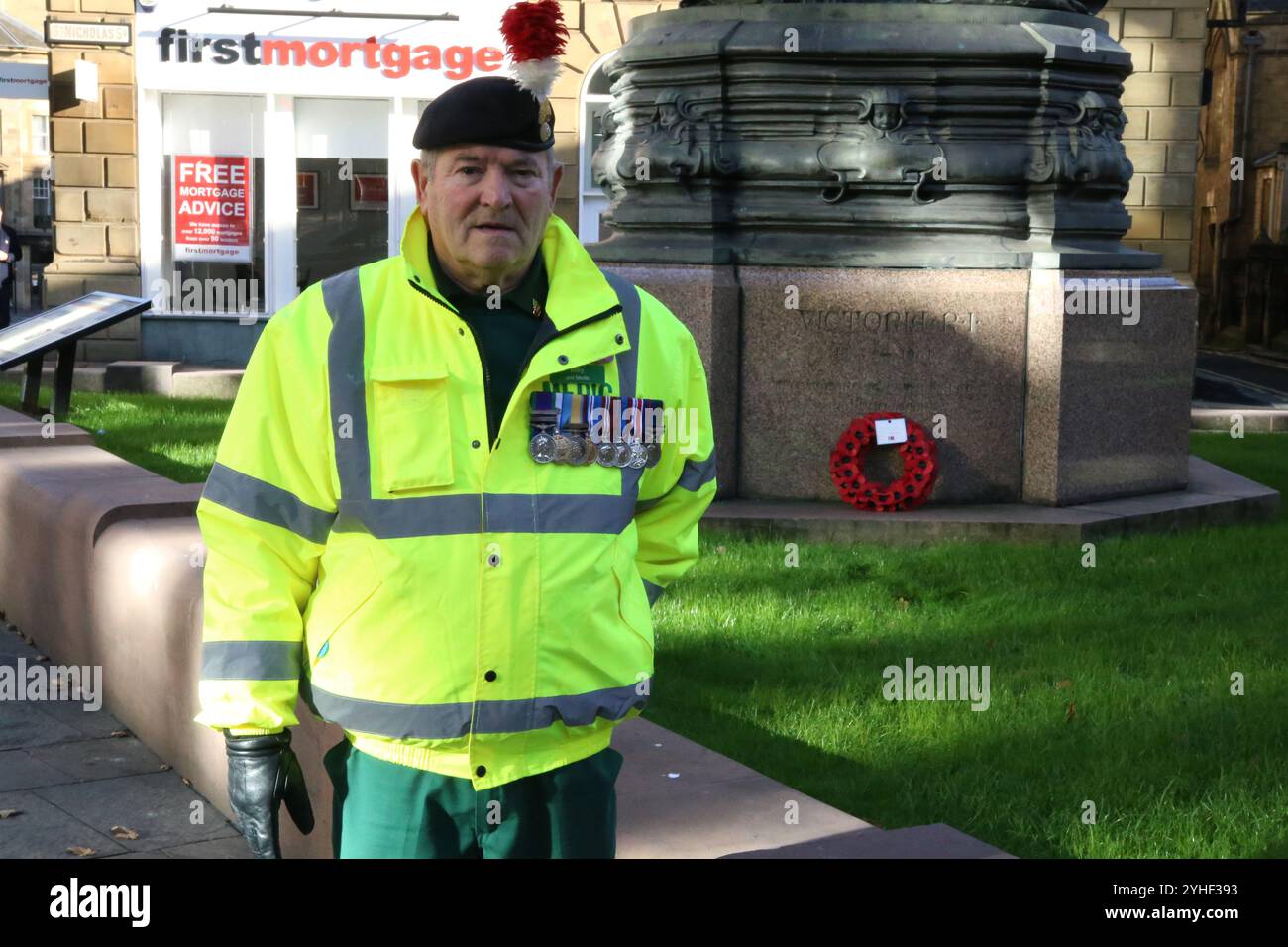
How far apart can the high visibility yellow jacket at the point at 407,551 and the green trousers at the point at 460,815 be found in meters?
0.03

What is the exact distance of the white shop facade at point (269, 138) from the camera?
69.6 ft

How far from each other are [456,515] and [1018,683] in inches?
147

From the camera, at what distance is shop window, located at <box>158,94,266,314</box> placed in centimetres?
2152

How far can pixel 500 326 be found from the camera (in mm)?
3336

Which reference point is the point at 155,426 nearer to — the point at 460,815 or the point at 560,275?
the point at 560,275

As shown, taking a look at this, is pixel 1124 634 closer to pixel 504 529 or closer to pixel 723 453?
pixel 723 453

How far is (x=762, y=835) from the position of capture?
4.03 meters

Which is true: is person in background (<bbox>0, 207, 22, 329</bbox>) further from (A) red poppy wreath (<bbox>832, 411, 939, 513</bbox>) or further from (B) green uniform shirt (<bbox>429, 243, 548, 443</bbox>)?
(B) green uniform shirt (<bbox>429, 243, 548, 443</bbox>)

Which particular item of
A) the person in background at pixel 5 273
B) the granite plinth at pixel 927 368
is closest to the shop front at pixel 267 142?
the person in background at pixel 5 273

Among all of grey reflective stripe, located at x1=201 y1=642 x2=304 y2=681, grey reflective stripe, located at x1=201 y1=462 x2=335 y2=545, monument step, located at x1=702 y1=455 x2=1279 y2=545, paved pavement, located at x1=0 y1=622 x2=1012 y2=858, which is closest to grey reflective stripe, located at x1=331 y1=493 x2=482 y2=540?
grey reflective stripe, located at x1=201 y1=462 x2=335 y2=545

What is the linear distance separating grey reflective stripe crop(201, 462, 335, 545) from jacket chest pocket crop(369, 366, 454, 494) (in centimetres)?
14

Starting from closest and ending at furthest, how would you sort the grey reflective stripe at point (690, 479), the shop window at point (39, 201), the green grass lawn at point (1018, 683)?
the grey reflective stripe at point (690, 479)
the green grass lawn at point (1018, 683)
the shop window at point (39, 201)

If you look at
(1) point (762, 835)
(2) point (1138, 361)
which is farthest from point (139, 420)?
(1) point (762, 835)

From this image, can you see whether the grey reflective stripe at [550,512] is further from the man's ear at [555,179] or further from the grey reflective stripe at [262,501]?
the man's ear at [555,179]
